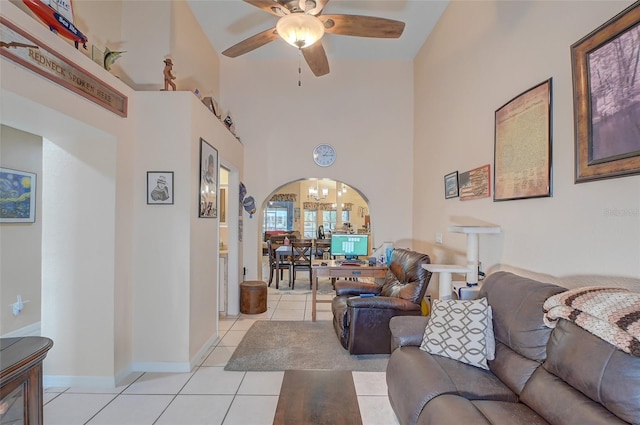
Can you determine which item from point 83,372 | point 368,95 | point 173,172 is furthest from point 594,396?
point 368,95

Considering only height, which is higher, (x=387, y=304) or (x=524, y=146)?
(x=524, y=146)

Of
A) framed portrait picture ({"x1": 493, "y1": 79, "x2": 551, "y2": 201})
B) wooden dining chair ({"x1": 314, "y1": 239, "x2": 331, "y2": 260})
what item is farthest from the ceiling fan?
wooden dining chair ({"x1": 314, "y1": 239, "x2": 331, "y2": 260})

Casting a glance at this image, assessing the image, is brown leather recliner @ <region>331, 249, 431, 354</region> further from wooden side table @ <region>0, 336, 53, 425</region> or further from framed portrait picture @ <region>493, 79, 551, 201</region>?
wooden side table @ <region>0, 336, 53, 425</region>

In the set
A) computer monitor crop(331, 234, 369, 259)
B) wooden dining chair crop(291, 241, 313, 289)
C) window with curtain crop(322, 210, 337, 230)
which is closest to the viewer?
computer monitor crop(331, 234, 369, 259)

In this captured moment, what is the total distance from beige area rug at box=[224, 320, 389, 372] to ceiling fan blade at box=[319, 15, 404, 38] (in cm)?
297

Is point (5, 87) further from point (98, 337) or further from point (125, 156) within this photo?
point (98, 337)

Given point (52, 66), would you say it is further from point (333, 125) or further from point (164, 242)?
point (333, 125)

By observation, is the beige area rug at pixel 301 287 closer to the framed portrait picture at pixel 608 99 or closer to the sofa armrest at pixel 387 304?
the sofa armrest at pixel 387 304

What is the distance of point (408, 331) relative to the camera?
210 cm

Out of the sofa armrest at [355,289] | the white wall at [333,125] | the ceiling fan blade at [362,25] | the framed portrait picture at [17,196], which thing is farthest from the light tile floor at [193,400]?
the ceiling fan blade at [362,25]

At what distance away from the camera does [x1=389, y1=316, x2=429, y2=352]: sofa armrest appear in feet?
6.76

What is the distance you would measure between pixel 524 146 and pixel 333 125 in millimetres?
3077

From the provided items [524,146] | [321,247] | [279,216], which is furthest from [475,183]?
[279,216]

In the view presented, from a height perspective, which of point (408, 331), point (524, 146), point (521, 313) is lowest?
point (408, 331)
